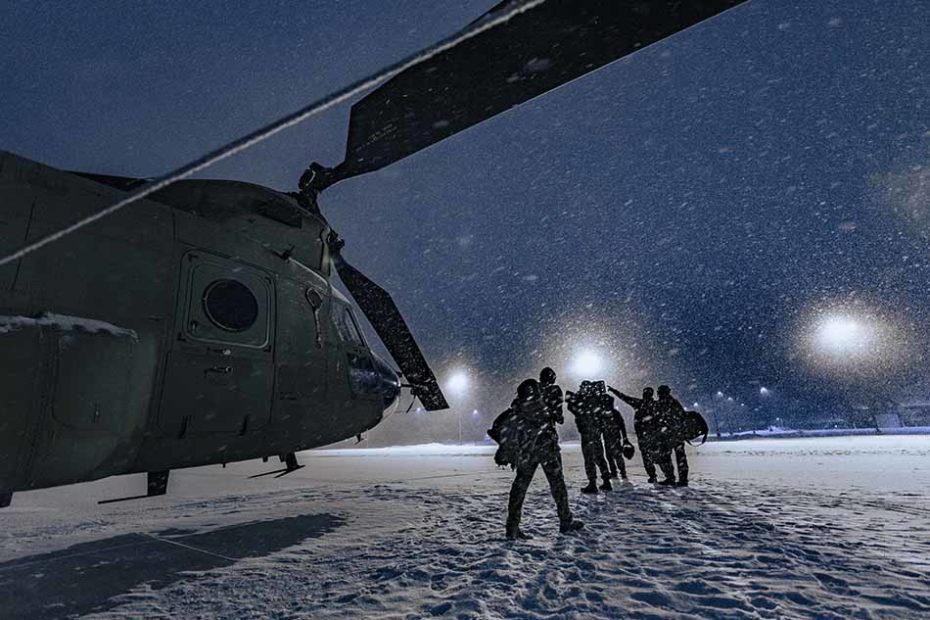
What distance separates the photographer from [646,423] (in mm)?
8016

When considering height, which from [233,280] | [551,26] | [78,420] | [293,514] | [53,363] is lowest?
[293,514]

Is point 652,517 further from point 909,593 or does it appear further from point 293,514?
point 293,514

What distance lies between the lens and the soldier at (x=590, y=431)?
750 centimetres

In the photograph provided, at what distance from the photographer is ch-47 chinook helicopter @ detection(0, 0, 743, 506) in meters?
3.04

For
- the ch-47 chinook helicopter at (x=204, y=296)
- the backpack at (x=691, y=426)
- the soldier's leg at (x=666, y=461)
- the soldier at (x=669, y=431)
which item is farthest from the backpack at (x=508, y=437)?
the soldier's leg at (x=666, y=461)

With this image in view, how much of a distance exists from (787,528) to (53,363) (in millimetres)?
6328

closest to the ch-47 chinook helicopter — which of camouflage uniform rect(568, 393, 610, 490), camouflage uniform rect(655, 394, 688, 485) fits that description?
camouflage uniform rect(568, 393, 610, 490)

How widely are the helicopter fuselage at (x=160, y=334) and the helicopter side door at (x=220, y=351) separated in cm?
1

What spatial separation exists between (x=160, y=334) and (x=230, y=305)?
0.73 metres

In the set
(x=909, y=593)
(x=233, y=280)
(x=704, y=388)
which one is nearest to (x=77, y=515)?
(x=233, y=280)

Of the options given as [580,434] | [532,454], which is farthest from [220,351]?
[580,434]

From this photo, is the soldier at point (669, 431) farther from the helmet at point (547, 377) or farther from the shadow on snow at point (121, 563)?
the shadow on snow at point (121, 563)

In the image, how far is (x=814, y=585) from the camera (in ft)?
9.50

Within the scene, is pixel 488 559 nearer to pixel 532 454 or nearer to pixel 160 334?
pixel 532 454
